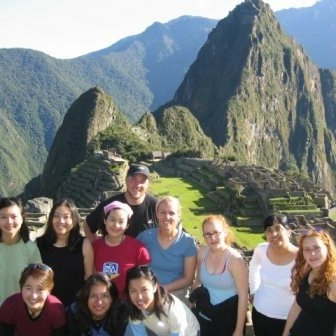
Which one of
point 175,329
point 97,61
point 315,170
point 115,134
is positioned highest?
point 97,61

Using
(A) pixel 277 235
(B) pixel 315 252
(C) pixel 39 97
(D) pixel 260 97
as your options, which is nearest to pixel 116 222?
(A) pixel 277 235

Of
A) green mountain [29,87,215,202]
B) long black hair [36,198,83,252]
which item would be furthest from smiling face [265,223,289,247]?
green mountain [29,87,215,202]

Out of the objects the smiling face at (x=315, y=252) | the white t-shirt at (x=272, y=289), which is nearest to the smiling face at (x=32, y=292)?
the white t-shirt at (x=272, y=289)

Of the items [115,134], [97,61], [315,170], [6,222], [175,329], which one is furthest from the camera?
[97,61]

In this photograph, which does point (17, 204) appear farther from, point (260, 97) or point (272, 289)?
point (260, 97)

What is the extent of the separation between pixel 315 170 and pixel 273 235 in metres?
120

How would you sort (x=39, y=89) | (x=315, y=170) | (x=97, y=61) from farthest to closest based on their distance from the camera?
(x=97, y=61), (x=315, y=170), (x=39, y=89)

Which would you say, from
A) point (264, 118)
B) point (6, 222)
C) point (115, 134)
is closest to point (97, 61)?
point (264, 118)

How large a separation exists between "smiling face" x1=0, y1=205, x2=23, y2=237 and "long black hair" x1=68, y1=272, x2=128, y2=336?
1.04 m

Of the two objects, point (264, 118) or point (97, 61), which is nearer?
point (264, 118)

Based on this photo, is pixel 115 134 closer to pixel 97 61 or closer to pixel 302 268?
pixel 302 268

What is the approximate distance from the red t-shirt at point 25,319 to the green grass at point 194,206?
1726 cm

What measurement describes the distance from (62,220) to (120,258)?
729mm

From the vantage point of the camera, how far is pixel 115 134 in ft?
203
